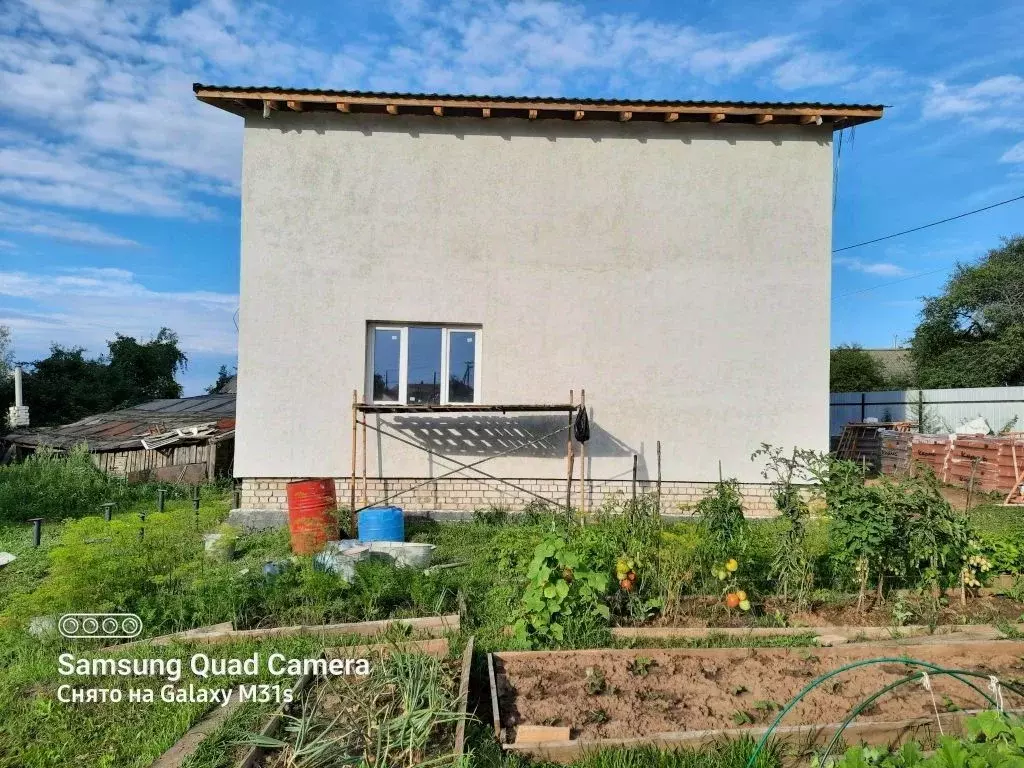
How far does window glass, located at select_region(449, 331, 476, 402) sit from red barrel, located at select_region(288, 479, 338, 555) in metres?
2.50

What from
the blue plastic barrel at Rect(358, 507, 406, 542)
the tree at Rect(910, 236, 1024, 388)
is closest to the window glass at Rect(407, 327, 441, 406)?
the blue plastic barrel at Rect(358, 507, 406, 542)

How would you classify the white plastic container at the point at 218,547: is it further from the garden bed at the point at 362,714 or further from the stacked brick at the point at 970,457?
the stacked brick at the point at 970,457

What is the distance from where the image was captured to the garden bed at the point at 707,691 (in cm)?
345

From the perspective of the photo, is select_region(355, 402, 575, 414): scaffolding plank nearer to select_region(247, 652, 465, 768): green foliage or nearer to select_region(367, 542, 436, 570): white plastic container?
select_region(367, 542, 436, 570): white plastic container

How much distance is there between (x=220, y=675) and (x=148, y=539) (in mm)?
1909

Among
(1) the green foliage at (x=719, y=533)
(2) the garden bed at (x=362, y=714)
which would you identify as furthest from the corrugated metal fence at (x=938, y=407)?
(2) the garden bed at (x=362, y=714)

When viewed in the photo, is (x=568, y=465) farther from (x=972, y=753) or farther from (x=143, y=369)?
(x=143, y=369)

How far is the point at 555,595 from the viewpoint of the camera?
4.54 m

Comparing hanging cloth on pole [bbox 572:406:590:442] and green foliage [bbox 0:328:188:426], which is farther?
green foliage [bbox 0:328:188:426]

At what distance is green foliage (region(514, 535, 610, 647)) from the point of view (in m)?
4.53

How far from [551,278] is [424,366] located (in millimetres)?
2418

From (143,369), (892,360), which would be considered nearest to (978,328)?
(892,360)

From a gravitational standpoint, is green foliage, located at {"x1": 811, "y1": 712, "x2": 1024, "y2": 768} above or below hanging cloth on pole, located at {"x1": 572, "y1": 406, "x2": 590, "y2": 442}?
below

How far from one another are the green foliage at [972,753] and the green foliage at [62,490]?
11.5 metres
